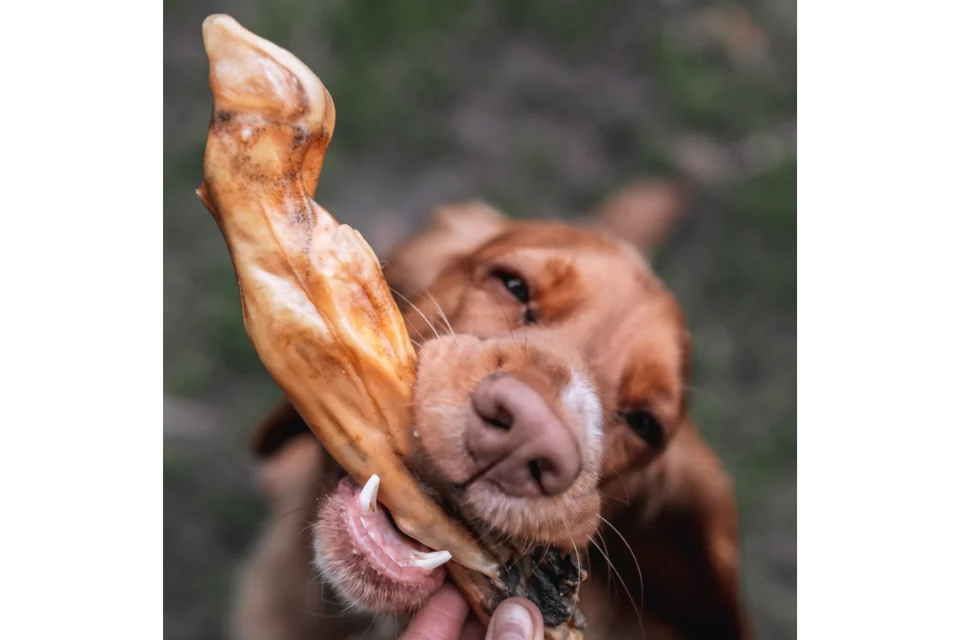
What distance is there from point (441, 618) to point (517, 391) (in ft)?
2.41

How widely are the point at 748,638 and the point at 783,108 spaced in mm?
3355

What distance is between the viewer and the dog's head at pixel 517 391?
4.94ft

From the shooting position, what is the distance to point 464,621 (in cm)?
187

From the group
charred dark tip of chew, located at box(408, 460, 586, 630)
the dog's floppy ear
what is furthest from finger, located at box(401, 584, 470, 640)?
the dog's floppy ear

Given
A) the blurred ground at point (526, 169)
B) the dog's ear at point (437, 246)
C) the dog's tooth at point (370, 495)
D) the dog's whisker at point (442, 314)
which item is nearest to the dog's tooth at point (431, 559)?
the dog's tooth at point (370, 495)

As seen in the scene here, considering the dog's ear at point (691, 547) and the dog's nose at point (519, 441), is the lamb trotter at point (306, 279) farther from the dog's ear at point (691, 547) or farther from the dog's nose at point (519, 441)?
the dog's ear at point (691, 547)

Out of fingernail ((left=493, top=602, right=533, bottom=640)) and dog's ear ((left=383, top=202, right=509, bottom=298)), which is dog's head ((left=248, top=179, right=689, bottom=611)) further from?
fingernail ((left=493, top=602, right=533, bottom=640))

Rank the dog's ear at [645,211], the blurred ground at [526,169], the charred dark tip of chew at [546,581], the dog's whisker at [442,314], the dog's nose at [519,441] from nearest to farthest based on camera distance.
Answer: the dog's nose at [519,441] < the charred dark tip of chew at [546,581] < the dog's whisker at [442,314] < the blurred ground at [526,169] < the dog's ear at [645,211]

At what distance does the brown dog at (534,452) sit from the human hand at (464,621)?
3.7 inches

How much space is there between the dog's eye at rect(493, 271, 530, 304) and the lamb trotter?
1.94 feet

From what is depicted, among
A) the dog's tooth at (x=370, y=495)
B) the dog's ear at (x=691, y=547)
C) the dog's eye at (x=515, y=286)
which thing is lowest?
the dog's ear at (x=691, y=547)

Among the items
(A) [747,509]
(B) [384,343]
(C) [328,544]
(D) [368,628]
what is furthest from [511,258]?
(A) [747,509]

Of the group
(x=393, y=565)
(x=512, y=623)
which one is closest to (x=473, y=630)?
(x=512, y=623)

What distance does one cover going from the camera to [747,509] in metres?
4.20
